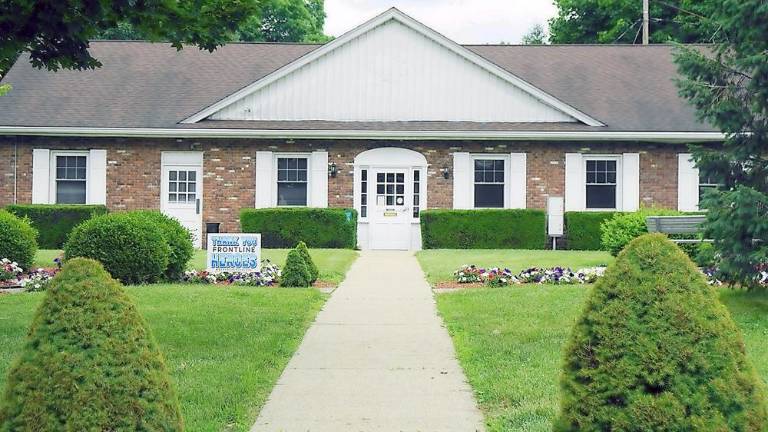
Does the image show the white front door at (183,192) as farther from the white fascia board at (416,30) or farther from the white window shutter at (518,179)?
the white window shutter at (518,179)

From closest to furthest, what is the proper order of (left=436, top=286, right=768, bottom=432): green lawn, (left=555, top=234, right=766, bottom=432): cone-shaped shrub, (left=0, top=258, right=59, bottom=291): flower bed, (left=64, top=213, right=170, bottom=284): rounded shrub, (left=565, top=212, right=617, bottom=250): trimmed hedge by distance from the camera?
(left=555, top=234, right=766, bottom=432): cone-shaped shrub → (left=436, top=286, right=768, bottom=432): green lawn → (left=0, top=258, right=59, bottom=291): flower bed → (left=64, top=213, right=170, bottom=284): rounded shrub → (left=565, top=212, right=617, bottom=250): trimmed hedge

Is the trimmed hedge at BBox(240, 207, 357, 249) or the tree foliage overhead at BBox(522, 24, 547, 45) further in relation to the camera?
the tree foliage overhead at BBox(522, 24, 547, 45)

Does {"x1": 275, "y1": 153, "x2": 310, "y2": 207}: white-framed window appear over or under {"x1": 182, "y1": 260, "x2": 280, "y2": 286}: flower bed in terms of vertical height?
over

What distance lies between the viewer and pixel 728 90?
37.7 ft

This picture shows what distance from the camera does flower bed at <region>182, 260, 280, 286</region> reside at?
1511 centimetres

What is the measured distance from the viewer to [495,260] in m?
19.0

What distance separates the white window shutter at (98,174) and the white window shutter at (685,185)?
15.5m

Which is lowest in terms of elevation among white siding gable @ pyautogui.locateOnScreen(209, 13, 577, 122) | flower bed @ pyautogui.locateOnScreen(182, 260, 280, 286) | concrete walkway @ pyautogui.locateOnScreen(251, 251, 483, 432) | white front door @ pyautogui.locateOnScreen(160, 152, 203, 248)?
concrete walkway @ pyautogui.locateOnScreen(251, 251, 483, 432)

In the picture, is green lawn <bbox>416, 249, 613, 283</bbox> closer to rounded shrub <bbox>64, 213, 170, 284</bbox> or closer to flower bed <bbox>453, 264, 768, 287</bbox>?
flower bed <bbox>453, 264, 768, 287</bbox>

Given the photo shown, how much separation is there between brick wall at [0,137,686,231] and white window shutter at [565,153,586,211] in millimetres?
162

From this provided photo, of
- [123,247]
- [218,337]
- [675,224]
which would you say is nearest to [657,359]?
[218,337]

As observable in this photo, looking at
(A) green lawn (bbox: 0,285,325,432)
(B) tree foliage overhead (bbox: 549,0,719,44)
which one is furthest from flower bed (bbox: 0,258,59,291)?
(B) tree foliage overhead (bbox: 549,0,719,44)

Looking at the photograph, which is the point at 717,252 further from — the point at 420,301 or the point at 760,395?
the point at 760,395

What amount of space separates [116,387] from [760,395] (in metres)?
2.91
